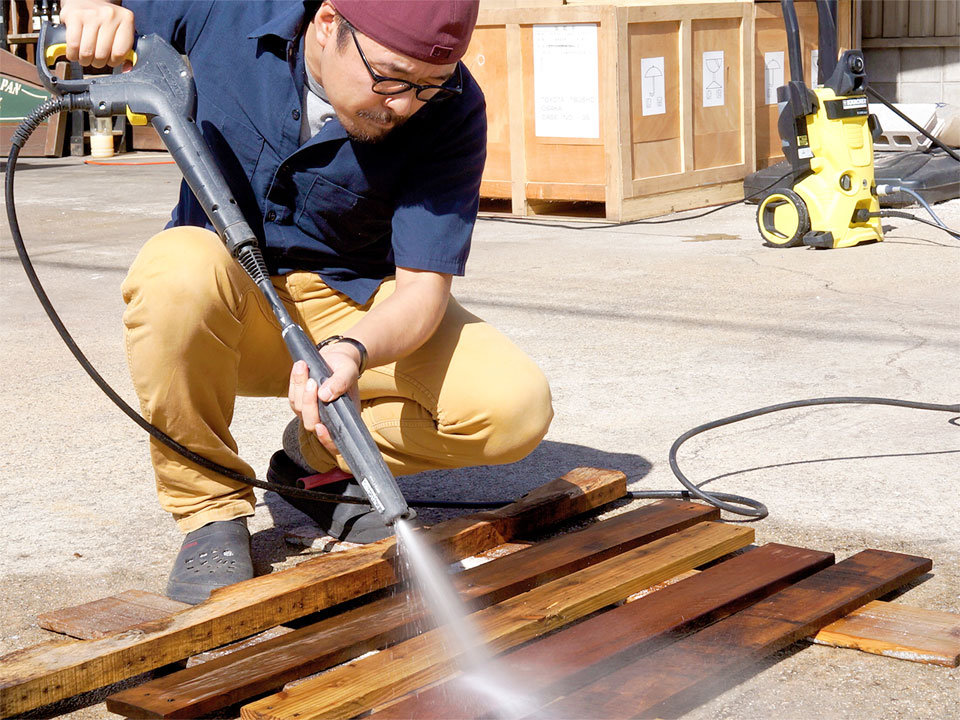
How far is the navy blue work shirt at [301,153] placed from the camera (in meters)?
2.25

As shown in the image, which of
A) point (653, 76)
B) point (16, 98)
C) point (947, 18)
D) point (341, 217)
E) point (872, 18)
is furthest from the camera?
point (16, 98)

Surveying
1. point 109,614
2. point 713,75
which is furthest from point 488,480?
point 713,75

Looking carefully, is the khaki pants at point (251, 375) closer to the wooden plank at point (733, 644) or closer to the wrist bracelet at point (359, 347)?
the wrist bracelet at point (359, 347)

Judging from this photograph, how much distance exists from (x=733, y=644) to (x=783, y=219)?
445 centimetres

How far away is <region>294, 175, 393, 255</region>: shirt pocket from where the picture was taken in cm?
227

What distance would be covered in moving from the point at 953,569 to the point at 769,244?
3.92 meters

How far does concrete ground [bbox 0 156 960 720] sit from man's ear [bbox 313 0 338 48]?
1033mm

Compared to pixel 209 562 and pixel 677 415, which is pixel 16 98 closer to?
pixel 677 415

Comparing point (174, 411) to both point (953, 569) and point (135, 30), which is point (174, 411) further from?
point (953, 569)

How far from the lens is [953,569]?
2.21 m

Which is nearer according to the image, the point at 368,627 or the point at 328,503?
the point at 368,627

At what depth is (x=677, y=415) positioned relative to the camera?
3.26 meters

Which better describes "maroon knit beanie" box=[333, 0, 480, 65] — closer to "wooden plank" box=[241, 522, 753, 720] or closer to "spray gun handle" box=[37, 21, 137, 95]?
"spray gun handle" box=[37, 21, 137, 95]

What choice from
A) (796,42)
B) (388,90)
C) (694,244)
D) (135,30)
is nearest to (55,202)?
(694,244)
